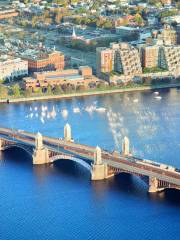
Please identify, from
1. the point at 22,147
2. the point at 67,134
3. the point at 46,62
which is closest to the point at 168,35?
the point at 46,62

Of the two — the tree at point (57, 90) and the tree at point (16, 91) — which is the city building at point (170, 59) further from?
the tree at point (16, 91)

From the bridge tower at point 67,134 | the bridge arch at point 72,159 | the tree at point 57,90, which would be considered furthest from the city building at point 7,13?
the bridge arch at point 72,159

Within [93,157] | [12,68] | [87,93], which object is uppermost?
[93,157]

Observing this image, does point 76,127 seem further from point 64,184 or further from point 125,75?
point 125,75

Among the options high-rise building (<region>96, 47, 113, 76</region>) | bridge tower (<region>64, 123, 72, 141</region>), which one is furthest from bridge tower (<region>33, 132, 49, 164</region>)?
high-rise building (<region>96, 47, 113, 76</region>)

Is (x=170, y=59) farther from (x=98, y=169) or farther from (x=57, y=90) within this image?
(x=98, y=169)

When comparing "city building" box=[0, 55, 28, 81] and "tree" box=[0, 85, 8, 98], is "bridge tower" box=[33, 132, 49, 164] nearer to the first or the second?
"tree" box=[0, 85, 8, 98]
